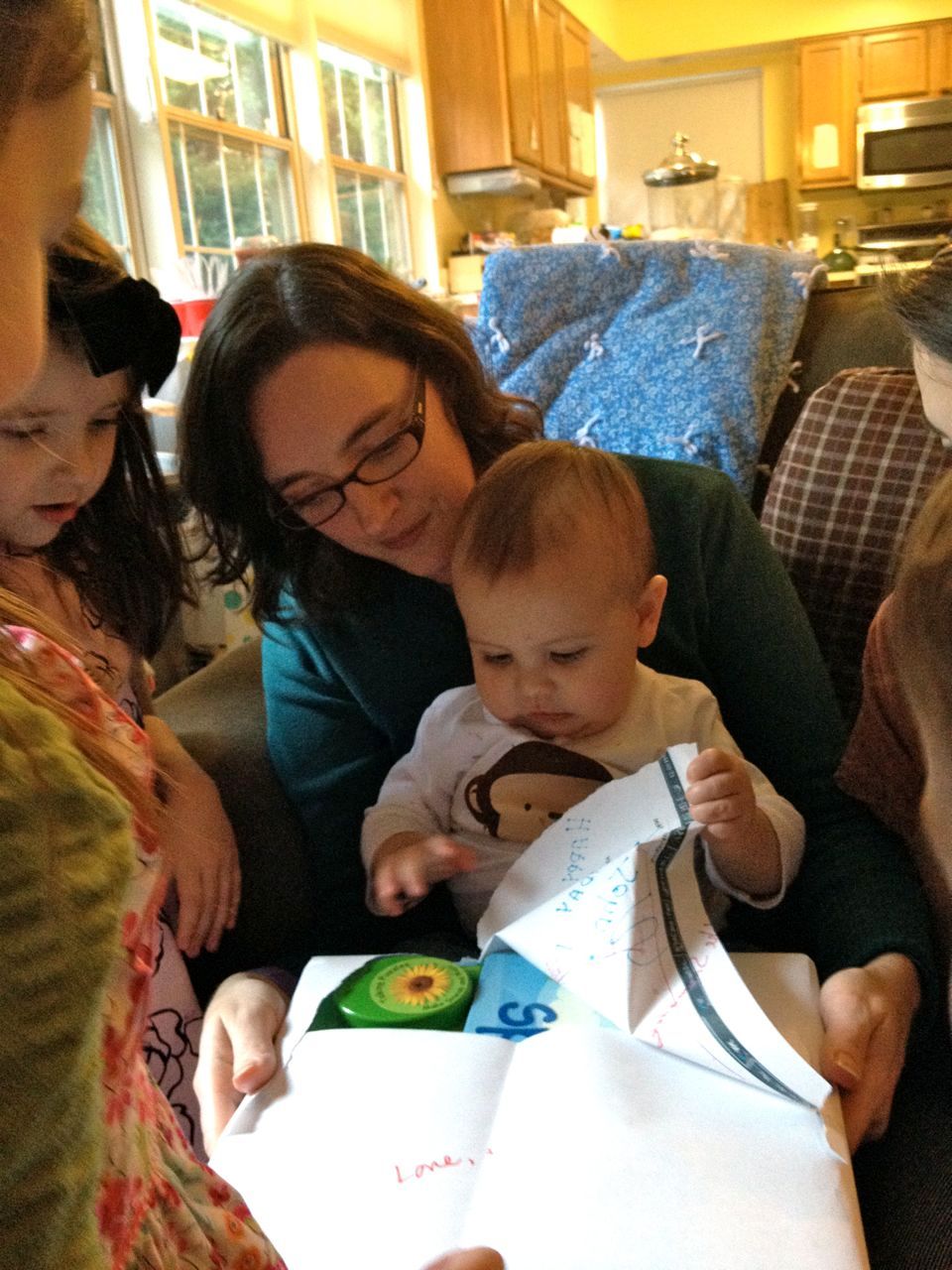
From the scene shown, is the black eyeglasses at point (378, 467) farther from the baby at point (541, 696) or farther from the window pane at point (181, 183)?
the window pane at point (181, 183)

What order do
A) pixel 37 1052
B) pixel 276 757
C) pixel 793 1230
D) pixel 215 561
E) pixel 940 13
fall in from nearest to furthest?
pixel 37 1052
pixel 793 1230
pixel 276 757
pixel 215 561
pixel 940 13

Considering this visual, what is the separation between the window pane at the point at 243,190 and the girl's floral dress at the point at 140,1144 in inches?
135

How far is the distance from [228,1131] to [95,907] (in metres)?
0.39

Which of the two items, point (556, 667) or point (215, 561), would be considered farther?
point (215, 561)

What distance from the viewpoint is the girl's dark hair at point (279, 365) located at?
0.97 m

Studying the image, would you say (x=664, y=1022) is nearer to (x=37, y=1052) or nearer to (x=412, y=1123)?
(x=412, y=1123)

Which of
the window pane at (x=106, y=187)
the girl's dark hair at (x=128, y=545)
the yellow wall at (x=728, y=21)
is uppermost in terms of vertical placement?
the yellow wall at (x=728, y=21)

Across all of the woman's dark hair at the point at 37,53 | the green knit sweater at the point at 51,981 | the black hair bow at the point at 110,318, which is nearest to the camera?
the green knit sweater at the point at 51,981

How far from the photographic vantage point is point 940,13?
6066 mm

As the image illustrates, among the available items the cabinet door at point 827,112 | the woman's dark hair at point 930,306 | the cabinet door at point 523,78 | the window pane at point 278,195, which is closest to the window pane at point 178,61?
the window pane at point 278,195

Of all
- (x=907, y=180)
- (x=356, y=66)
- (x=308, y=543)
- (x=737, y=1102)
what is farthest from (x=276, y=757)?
(x=907, y=180)

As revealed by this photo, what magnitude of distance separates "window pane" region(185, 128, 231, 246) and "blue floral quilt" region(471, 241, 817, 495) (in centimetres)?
203

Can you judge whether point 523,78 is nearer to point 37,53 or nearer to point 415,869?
point 415,869

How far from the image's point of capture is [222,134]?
3365 mm
